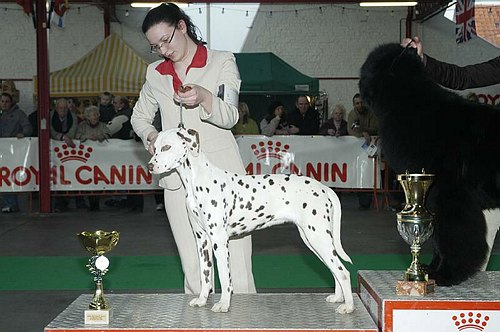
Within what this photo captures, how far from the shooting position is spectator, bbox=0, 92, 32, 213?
9.30 m

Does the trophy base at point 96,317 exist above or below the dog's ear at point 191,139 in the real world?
below

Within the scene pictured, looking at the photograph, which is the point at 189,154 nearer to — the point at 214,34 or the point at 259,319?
the point at 259,319

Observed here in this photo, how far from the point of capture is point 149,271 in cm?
565

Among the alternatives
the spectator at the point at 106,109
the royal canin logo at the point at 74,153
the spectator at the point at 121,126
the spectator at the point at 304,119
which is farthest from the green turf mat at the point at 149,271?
the spectator at the point at 106,109

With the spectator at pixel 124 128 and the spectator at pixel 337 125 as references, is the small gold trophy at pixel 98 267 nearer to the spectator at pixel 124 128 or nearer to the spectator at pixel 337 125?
the spectator at pixel 124 128

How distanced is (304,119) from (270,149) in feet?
3.00

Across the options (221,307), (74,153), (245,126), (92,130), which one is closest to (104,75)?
(92,130)

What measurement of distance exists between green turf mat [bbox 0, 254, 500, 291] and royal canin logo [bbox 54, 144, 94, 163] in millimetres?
2863

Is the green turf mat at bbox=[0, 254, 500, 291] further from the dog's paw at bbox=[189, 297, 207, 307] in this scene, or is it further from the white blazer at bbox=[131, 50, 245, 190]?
the dog's paw at bbox=[189, 297, 207, 307]

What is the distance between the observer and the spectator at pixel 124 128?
9.42m

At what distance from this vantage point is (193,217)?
248cm

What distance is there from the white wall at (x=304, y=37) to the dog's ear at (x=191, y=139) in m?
13.3

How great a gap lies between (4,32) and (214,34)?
4524 mm

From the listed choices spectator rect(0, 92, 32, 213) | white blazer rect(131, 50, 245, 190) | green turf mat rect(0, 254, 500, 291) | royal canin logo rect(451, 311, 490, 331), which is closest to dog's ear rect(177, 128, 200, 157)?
white blazer rect(131, 50, 245, 190)
